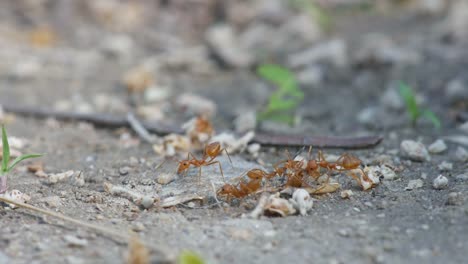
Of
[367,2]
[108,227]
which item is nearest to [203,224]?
[108,227]

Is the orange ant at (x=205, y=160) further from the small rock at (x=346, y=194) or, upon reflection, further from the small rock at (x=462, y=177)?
the small rock at (x=462, y=177)

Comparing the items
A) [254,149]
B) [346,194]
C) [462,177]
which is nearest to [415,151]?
[462,177]

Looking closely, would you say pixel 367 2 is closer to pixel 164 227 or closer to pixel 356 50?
pixel 356 50

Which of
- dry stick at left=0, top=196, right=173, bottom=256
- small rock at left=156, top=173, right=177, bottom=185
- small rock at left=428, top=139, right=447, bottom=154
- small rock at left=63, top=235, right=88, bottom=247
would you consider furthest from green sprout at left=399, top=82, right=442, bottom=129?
small rock at left=63, top=235, right=88, bottom=247

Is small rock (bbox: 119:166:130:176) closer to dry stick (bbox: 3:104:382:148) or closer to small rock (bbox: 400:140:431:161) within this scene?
dry stick (bbox: 3:104:382:148)

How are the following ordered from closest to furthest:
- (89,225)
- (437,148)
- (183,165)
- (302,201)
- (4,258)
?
1. (4,258)
2. (89,225)
3. (302,201)
4. (183,165)
5. (437,148)

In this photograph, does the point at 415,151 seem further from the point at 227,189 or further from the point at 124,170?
the point at 124,170

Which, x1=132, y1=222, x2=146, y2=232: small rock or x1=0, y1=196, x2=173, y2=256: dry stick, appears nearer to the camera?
x1=0, y1=196, x2=173, y2=256: dry stick
